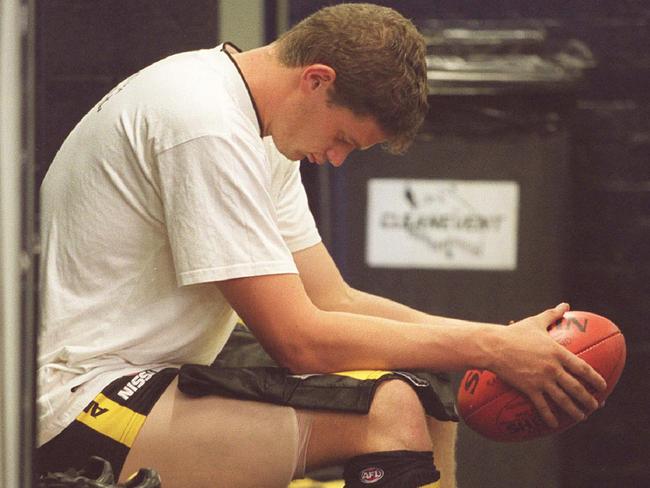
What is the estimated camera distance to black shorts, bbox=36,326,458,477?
1837mm

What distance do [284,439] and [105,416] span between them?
292 mm

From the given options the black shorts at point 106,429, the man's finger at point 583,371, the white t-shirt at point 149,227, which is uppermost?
the white t-shirt at point 149,227

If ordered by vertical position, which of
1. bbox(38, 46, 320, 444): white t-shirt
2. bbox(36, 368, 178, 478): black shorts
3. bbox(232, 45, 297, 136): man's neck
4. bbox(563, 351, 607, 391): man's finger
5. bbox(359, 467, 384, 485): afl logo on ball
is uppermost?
bbox(232, 45, 297, 136): man's neck

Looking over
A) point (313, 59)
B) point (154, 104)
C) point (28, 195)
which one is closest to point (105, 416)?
point (154, 104)

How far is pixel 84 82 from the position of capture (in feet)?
10.5

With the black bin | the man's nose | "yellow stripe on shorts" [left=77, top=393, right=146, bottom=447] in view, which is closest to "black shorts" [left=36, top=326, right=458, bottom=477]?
"yellow stripe on shorts" [left=77, top=393, right=146, bottom=447]

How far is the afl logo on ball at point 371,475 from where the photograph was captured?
176cm

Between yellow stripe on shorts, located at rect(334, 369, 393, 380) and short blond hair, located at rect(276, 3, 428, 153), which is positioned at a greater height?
short blond hair, located at rect(276, 3, 428, 153)

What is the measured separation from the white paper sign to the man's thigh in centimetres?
149

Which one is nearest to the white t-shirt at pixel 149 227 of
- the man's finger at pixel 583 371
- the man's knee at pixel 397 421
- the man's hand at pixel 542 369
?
the man's knee at pixel 397 421

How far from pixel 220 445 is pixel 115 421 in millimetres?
174

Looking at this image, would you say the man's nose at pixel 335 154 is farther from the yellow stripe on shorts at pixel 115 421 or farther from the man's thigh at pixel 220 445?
the yellow stripe on shorts at pixel 115 421

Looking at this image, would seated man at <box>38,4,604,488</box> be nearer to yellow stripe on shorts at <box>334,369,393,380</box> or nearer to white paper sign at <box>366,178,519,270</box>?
yellow stripe on shorts at <box>334,369,393,380</box>

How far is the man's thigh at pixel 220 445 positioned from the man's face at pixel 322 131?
18.4 inches
